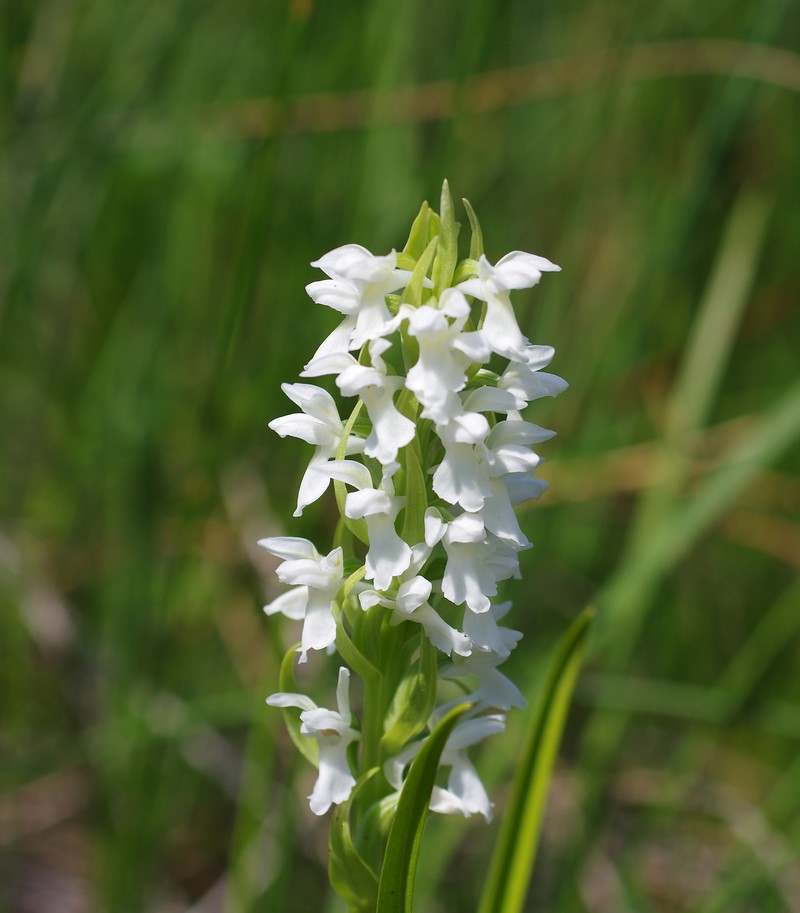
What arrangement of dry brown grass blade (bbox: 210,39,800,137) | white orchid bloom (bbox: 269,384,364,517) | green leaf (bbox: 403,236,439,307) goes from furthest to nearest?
dry brown grass blade (bbox: 210,39,800,137) → white orchid bloom (bbox: 269,384,364,517) → green leaf (bbox: 403,236,439,307)

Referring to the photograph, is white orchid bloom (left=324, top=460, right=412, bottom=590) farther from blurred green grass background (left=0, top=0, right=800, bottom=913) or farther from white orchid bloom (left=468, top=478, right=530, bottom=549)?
blurred green grass background (left=0, top=0, right=800, bottom=913)

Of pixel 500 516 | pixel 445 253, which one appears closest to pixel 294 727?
pixel 500 516

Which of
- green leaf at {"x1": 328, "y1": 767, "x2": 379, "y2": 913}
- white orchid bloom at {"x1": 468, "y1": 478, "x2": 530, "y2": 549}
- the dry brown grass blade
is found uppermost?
the dry brown grass blade

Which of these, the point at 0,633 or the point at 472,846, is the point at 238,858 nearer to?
the point at 472,846

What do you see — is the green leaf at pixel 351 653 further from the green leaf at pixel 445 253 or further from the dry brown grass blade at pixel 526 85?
the dry brown grass blade at pixel 526 85

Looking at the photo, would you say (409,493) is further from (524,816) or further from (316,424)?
(524,816)

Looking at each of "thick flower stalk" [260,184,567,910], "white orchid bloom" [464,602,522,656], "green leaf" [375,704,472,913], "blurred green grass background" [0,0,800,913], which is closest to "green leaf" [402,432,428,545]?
"thick flower stalk" [260,184,567,910]

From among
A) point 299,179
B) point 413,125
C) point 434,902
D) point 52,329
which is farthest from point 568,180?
point 434,902

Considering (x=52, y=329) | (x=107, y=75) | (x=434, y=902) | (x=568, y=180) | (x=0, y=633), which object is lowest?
(x=434, y=902)
